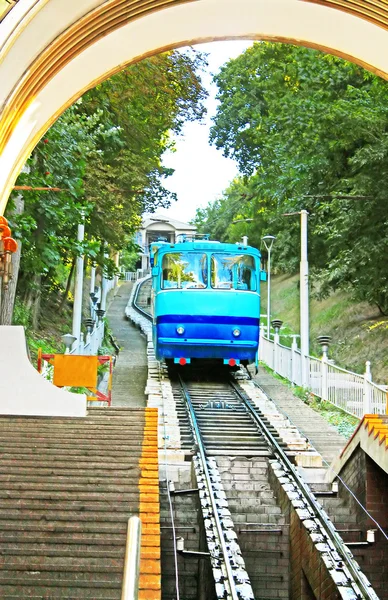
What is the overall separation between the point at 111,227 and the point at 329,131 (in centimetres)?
673

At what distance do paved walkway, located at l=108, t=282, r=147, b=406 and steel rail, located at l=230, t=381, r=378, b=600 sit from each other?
198 inches

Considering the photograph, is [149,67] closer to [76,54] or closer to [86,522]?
[76,54]

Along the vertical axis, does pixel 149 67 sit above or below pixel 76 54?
above

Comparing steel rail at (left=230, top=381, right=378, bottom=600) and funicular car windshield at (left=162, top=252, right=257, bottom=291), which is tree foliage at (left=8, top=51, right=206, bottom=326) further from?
steel rail at (left=230, top=381, right=378, bottom=600)

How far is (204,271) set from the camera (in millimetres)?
19188

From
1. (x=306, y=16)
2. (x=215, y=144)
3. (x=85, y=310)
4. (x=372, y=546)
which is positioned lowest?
(x=372, y=546)

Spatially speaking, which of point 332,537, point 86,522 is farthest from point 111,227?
point 86,522

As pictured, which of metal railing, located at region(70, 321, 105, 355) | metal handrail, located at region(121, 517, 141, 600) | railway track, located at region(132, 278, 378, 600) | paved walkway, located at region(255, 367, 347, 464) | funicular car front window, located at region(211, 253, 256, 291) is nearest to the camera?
metal handrail, located at region(121, 517, 141, 600)

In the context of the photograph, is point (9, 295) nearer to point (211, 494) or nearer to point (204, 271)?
point (204, 271)

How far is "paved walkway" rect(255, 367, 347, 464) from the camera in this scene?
582 inches

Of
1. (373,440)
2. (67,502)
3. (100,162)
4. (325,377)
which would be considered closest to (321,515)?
(373,440)

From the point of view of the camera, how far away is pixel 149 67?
21.3m

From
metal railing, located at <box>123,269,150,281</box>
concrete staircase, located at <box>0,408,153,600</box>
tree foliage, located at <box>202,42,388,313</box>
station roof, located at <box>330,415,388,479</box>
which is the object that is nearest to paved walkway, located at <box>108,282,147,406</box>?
tree foliage, located at <box>202,42,388,313</box>

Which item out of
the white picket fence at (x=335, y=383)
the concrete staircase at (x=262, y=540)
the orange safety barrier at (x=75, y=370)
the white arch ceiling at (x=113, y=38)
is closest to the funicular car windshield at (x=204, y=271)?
the white picket fence at (x=335, y=383)
